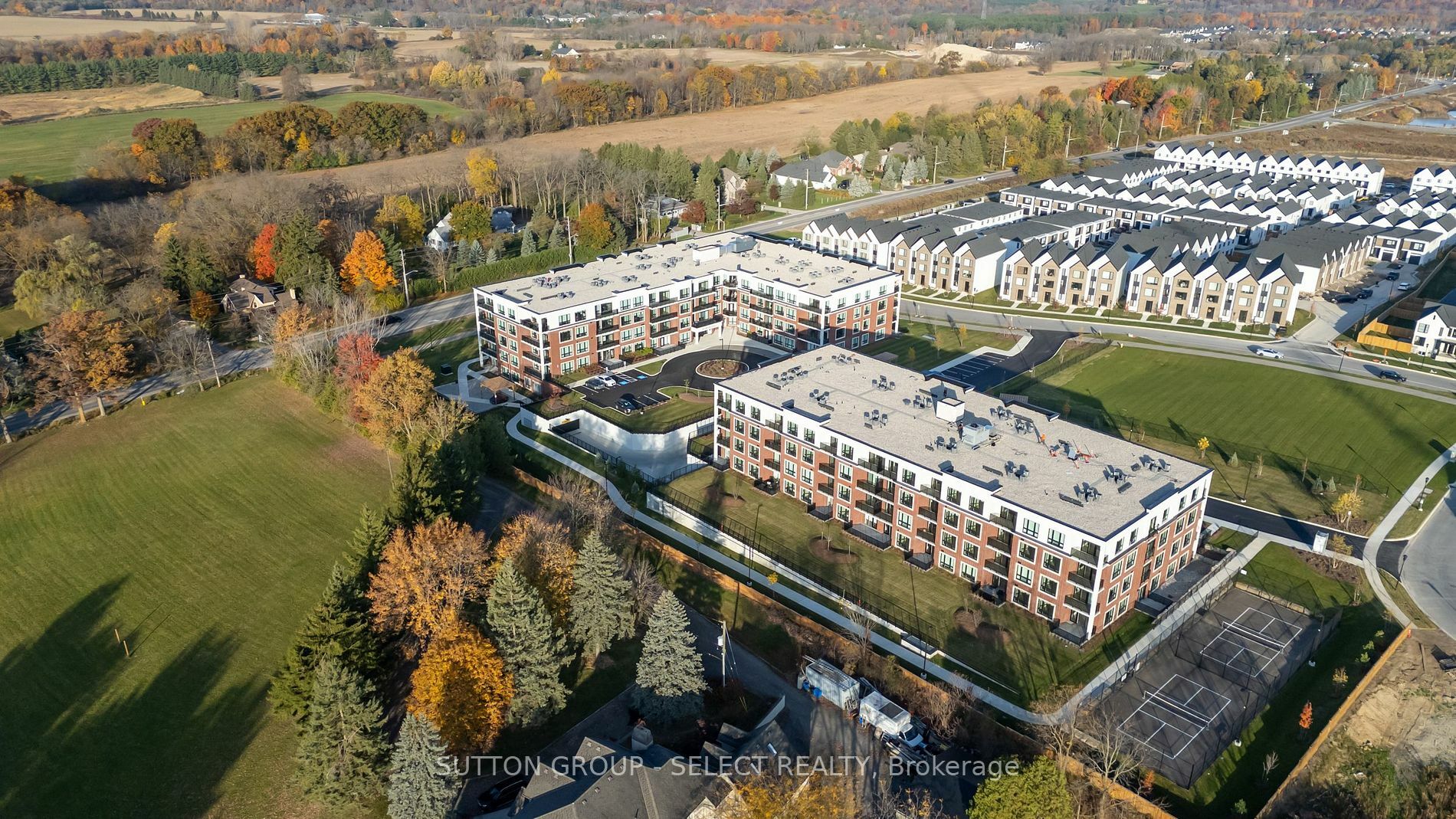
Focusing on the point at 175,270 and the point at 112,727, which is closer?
the point at 112,727

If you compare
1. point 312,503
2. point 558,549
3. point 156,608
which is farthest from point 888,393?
point 156,608

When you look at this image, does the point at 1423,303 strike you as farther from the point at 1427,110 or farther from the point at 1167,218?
the point at 1427,110

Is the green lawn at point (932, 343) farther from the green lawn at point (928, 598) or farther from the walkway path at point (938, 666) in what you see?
the walkway path at point (938, 666)

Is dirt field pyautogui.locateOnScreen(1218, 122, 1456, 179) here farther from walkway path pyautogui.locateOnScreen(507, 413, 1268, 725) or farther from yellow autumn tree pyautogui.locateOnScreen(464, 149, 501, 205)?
walkway path pyautogui.locateOnScreen(507, 413, 1268, 725)

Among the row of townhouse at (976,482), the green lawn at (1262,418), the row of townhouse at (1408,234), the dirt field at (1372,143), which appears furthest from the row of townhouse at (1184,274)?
the dirt field at (1372,143)

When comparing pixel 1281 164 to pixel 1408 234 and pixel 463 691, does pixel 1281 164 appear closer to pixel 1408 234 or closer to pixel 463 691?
pixel 1408 234

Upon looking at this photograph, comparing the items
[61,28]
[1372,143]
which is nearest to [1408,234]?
[1372,143]
